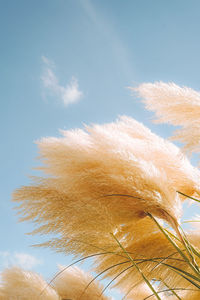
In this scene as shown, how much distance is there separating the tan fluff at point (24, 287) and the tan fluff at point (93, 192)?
0.56 meters

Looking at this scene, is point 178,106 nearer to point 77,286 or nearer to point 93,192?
point 93,192

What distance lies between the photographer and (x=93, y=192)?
1.21 m

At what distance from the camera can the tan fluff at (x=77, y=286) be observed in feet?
6.29

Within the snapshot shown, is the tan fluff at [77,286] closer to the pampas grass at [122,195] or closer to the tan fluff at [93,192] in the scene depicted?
A: the pampas grass at [122,195]

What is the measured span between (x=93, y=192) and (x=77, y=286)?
3.39ft

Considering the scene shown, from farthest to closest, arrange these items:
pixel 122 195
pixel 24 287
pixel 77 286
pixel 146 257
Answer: pixel 77 286 → pixel 24 287 → pixel 146 257 → pixel 122 195

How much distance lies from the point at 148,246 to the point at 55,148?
614 mm

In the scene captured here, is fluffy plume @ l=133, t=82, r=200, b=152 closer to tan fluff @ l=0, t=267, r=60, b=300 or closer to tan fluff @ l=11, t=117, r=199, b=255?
tan fluff @ l=11, t=117, r=199, b=255

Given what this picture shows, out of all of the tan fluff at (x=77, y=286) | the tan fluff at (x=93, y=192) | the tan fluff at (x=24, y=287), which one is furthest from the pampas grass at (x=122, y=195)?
the tan fluff at (x=77, y=286)

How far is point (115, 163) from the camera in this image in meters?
1.21

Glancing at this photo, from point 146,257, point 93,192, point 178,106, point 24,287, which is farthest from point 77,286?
point 178,106

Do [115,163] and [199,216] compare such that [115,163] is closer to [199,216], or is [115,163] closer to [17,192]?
[17,192]

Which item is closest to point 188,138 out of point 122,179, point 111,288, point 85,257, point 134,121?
point 122,179

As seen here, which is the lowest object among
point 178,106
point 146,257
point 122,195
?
point 146,257
